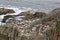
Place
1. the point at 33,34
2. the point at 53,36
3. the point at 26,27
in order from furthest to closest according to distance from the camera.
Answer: the point at 26,27
the point at 33,34
the point at 53,36

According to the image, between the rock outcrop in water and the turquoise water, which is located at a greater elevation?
the rock outcrop in water

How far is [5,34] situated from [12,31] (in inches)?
10.4

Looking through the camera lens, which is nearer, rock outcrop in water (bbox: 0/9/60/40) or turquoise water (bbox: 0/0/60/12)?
rock outcrop in water (bbox: 0/9/60/40)

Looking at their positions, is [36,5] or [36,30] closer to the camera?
[36,30]

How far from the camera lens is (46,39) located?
6.03 m

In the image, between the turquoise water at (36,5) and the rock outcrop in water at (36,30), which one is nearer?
the rock outcrop in water at (36,30)

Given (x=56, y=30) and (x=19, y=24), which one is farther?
(x=19, y=24)

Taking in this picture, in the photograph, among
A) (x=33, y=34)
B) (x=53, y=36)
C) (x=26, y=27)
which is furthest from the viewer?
(x=26, y=27)

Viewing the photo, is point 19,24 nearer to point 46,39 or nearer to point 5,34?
point 5,34

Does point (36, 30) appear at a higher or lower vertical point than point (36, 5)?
higher

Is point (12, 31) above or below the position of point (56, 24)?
below

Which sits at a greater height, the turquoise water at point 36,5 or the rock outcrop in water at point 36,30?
the rock outcrop in water at point 36,30

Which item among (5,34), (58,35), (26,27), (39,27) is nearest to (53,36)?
(58,35)

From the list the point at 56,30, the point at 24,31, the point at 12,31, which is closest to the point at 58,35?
the point at 56,30
